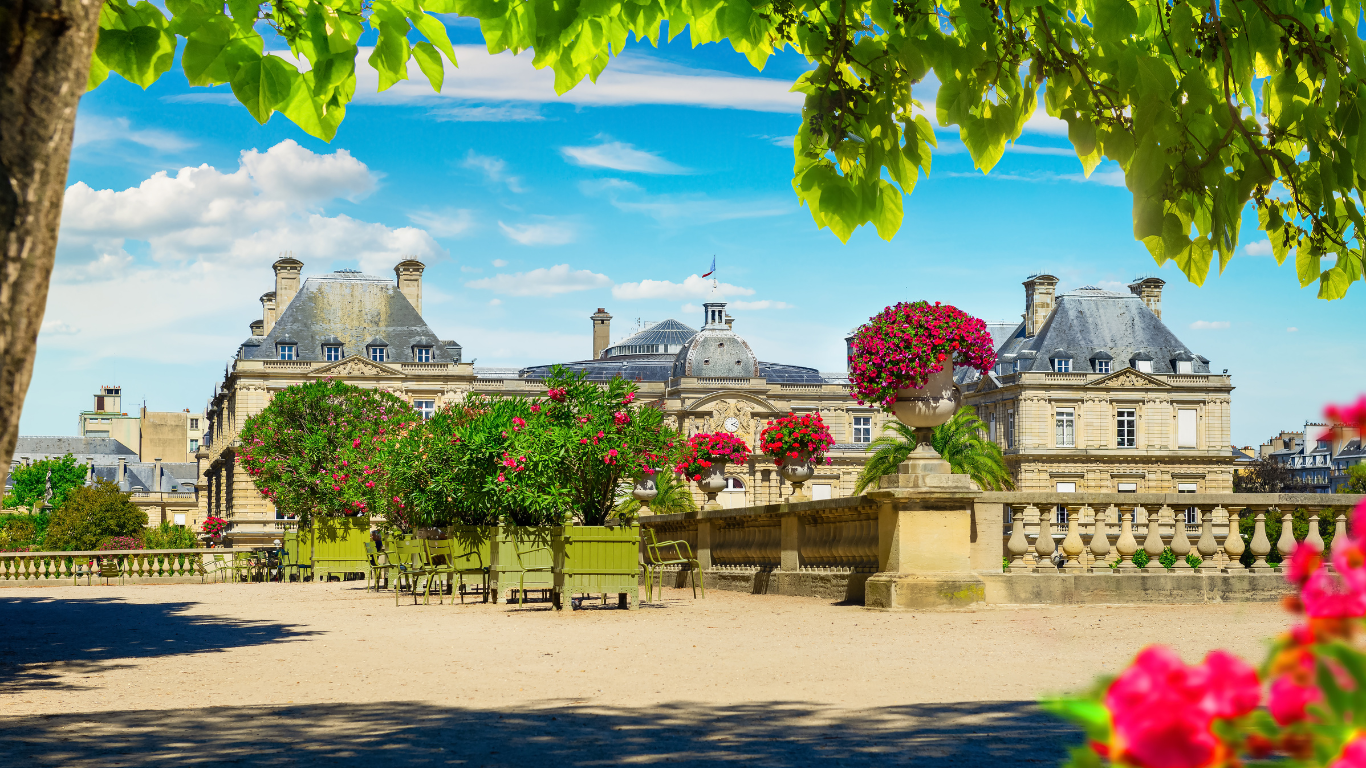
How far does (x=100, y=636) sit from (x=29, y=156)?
10976 millimetres

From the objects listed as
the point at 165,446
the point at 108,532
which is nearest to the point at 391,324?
the point at 108,532

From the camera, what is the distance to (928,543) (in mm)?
11984

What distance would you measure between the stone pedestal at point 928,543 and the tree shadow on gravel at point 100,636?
5.53 meters

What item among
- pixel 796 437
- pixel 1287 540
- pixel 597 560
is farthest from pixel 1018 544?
pixel 796 437

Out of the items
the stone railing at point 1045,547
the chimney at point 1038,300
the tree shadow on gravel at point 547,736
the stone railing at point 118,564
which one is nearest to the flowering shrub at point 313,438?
the stone railing at point 118,564

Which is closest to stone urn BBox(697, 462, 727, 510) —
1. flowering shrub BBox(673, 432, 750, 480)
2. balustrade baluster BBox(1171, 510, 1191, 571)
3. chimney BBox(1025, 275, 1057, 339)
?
flowering shrub BBox(673, 432, 750, 480)

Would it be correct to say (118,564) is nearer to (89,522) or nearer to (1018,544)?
(89,522)

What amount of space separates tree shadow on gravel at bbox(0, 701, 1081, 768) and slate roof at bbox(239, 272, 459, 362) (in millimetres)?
63820

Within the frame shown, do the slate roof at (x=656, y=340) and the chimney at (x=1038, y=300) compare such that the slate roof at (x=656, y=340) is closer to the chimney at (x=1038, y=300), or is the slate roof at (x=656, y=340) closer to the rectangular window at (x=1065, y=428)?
the chimney at (x=1038, y=300)

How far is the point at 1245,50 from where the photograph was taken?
15.5 ft

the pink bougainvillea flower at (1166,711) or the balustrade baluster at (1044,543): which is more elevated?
the pink bougainvillea flower at (1166,711)

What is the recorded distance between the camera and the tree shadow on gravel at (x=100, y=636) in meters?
8.95

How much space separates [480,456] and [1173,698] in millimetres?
14210

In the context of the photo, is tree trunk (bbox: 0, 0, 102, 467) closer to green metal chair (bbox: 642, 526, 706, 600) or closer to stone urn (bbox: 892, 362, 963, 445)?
stone urn (bbox: 892, 362, 963, 445)
